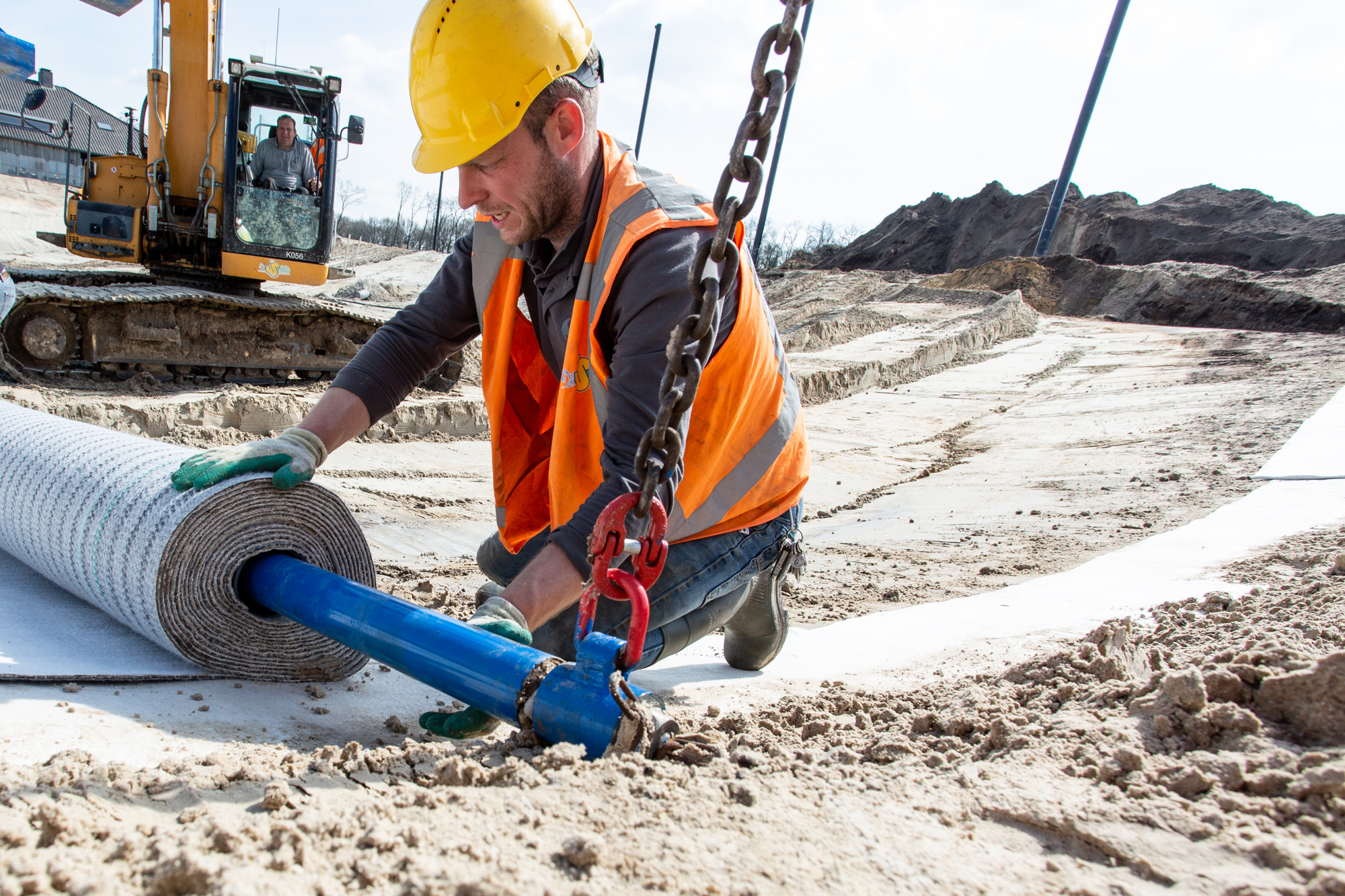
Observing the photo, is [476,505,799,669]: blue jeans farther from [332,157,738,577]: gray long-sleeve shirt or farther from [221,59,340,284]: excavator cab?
[221,59,340,284]: excavator cab

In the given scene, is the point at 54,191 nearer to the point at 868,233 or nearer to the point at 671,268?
the point at 868,233

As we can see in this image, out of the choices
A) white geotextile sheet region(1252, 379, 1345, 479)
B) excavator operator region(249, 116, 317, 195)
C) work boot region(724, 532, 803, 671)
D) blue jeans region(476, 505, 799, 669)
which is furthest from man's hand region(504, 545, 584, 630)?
excavator operator region(249, 116, 317, 195)

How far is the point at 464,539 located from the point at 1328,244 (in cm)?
2770

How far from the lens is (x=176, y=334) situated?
8.12m

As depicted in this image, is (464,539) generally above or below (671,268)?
below

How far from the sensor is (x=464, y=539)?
16.3ft

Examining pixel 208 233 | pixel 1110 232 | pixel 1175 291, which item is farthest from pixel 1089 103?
pixel 208 233

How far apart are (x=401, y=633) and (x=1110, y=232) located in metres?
31.5

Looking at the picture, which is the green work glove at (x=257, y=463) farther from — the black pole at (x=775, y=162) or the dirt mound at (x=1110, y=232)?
the dirt mound at (x=1110, y=232)

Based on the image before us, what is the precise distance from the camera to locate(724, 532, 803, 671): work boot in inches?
115

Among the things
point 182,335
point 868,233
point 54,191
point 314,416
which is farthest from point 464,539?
point 54,191

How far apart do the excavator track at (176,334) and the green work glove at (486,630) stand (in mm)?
7289

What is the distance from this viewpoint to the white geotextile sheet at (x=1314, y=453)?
5.13m

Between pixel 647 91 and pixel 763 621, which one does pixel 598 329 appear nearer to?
pixel 763 621
